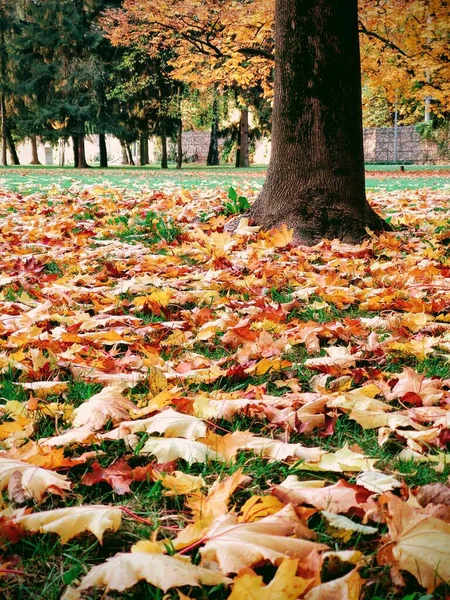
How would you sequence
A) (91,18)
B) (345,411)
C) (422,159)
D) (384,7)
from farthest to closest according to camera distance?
1. (422,159)
2. (91,18)
3. (384,7)
4. (345,411)

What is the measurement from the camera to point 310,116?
507cm

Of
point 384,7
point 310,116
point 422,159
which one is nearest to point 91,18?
point 422,159

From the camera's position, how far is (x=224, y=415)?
5.93 feet

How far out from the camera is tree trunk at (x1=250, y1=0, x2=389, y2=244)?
4977mm

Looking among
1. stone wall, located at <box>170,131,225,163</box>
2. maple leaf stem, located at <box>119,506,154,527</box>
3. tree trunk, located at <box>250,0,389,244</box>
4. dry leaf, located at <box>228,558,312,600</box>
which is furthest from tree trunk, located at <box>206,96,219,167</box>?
dry leaf, located at <box>228,558,312,600</box>

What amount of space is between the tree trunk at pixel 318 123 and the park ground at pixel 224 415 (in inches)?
41.9

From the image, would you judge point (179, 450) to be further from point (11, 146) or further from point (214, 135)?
point (11, 146)

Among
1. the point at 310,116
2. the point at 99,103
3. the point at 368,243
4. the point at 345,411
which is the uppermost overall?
the point at 99,103

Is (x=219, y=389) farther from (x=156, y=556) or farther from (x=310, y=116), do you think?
(x=310, y=116)

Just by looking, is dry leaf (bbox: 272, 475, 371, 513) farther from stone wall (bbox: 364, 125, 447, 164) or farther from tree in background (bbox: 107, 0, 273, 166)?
stone wall (bbox: 364, 125, 447, 164)

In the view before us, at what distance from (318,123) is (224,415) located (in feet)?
12.6

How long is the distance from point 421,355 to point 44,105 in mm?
31404

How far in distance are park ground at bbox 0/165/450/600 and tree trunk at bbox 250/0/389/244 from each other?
3.49 ft

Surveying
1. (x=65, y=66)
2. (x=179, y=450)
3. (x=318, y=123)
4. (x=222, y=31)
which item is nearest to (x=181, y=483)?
(x=179, y=450)
